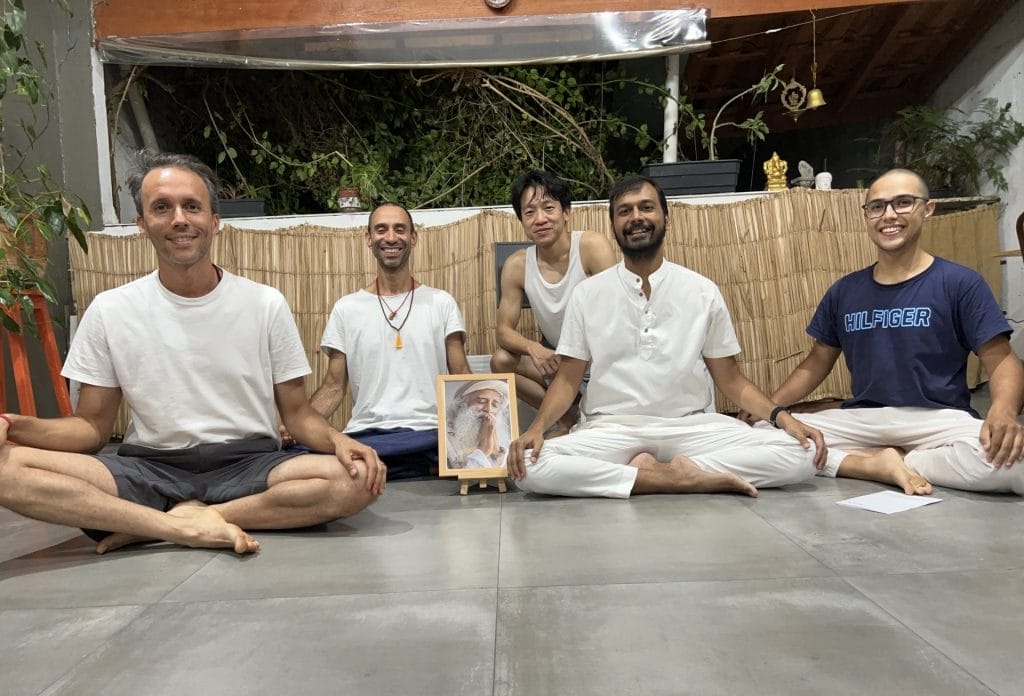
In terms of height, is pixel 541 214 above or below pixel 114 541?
above

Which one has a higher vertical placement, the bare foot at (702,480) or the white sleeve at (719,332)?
the white sleeve at (719,332)

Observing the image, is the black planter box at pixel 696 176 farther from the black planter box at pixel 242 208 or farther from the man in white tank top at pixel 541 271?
the black planter box at pixel 242 208

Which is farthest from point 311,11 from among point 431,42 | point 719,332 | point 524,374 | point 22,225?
point 719,332

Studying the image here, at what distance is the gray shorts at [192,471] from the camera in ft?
7.35

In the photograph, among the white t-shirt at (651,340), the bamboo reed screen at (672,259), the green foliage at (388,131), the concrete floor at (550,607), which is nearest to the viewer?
the concrete floor at (550,607)

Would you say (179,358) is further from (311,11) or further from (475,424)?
(311,11)

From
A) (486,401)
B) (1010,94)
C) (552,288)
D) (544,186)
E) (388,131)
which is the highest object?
(1010,94)

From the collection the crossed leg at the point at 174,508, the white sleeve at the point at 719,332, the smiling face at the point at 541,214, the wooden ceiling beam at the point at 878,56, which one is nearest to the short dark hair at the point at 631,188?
the white sleeve at the point at 719,332

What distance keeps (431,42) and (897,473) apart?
3673 millimetres

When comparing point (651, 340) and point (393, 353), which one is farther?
point (393, 353)

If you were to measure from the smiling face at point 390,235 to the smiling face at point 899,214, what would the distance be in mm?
1871

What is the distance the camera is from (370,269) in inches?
169

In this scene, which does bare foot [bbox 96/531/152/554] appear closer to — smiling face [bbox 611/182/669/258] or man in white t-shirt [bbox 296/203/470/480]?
man in white t-shirt [bbox 296/203/470/480]

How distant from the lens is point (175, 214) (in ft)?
7.32
